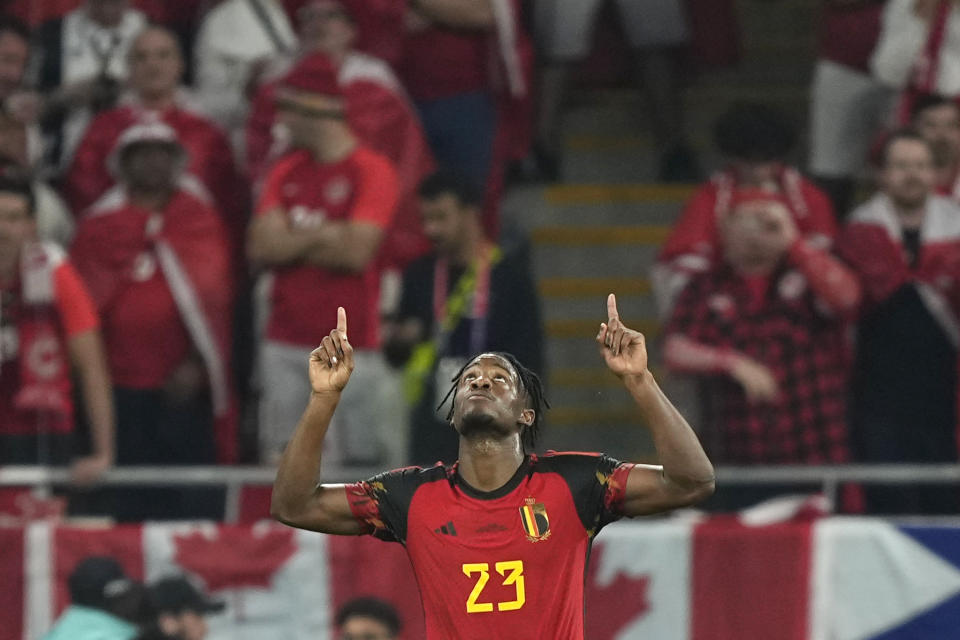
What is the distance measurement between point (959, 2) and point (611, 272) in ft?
7.79

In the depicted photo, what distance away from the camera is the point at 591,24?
33.7ft

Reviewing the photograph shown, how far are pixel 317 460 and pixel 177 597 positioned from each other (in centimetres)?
220

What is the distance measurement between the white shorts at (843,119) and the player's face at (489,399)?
4.37 meters

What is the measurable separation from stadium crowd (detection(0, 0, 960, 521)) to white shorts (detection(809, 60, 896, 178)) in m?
0.01

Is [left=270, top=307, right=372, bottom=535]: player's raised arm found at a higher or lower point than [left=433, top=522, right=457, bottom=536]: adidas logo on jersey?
higher

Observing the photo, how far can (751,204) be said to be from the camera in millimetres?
8250

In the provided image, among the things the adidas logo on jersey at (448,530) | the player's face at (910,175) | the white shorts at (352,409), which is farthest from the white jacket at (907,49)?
the adidas logo on jersey at (448,530)

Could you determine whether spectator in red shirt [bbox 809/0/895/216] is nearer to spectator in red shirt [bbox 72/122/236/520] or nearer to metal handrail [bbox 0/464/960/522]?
metal handrail [bbox 0/464/960/522]

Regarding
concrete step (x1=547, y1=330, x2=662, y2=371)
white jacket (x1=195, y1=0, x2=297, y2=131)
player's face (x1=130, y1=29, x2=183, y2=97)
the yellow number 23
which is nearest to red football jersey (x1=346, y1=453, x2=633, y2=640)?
the yellow number 23

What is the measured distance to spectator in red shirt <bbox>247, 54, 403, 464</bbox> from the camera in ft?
27.6

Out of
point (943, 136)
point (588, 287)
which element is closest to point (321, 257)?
point (588, 287)

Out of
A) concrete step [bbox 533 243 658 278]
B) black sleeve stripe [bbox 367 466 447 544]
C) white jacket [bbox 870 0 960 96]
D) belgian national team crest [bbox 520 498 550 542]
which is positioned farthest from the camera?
concrete step [bbox 533 243 658 278]

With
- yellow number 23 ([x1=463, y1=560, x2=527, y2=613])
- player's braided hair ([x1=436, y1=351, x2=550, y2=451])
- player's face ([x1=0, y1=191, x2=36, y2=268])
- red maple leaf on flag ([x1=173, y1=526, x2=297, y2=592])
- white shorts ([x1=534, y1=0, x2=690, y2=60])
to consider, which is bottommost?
red maple leaf on flag ([x1=173, y1=526, x2=297, y2=592])

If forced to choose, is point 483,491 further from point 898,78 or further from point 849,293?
point 898,78
